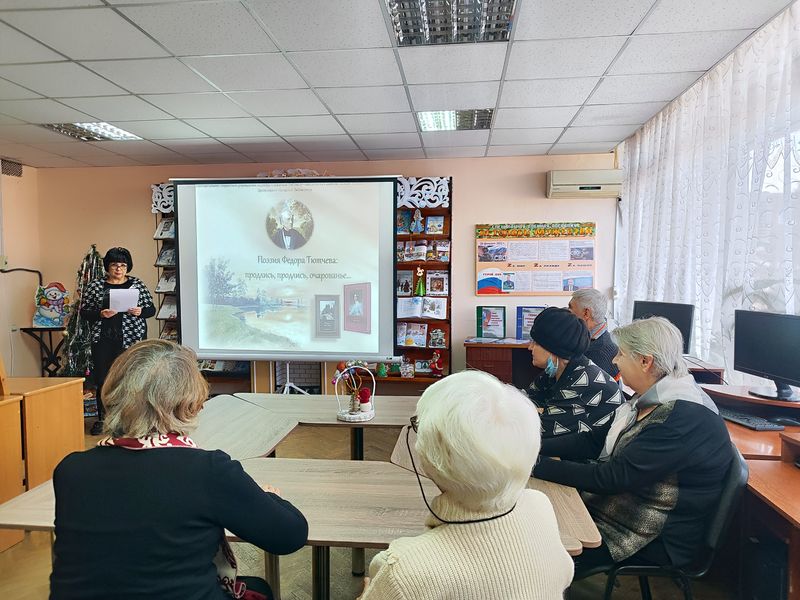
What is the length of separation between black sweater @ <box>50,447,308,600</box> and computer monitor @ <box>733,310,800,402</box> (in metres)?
2.36

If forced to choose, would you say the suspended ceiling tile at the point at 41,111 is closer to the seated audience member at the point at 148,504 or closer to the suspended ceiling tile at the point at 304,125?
the suspended ceiling tile at the point at 304,125

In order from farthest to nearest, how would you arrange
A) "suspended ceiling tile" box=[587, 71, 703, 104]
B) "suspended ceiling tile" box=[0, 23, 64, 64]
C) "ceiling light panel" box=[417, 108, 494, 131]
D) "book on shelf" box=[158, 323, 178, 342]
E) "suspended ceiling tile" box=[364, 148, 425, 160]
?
"book on shelf" box=[158, 323, 178, 342]
"suspended ceiling tile" box=[364, 148, 425, 160]
"ceiling light panel" box=[417, 108, 494, 131]
"suspended ceiling tile" box=[587, 71, 703, 104]
"suspended ceiling tile" box=[0, 23, 64, 64]

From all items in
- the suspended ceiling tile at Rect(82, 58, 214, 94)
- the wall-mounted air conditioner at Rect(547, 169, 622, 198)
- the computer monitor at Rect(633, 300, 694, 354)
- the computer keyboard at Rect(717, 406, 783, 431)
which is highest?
the suspended ceiling tile at Rect(82, 58, 214, 94)

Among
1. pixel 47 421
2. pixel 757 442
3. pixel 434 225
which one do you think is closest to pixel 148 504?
pixel 47 421

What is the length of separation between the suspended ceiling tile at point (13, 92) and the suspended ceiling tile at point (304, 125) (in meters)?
1.51

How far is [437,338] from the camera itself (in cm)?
504

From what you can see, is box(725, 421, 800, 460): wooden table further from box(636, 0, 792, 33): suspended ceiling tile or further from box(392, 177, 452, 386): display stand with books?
box(392, 177, 452, 386): display stand with books

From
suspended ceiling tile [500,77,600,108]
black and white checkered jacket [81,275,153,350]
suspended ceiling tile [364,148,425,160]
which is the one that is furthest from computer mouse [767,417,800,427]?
black and white checkered jacket [81,275,153,350]

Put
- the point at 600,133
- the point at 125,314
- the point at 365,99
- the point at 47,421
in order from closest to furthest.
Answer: the point at 47,421 < the point at 365,99 < the point at 125,314 < the point at 600,133

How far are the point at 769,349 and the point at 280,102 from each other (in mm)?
3250

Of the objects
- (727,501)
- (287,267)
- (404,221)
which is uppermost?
(404,221)

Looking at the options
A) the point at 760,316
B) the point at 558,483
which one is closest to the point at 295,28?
the point at 558,483

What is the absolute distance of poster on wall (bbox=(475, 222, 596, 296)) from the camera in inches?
193

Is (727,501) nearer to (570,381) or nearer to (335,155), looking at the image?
(570,381)
